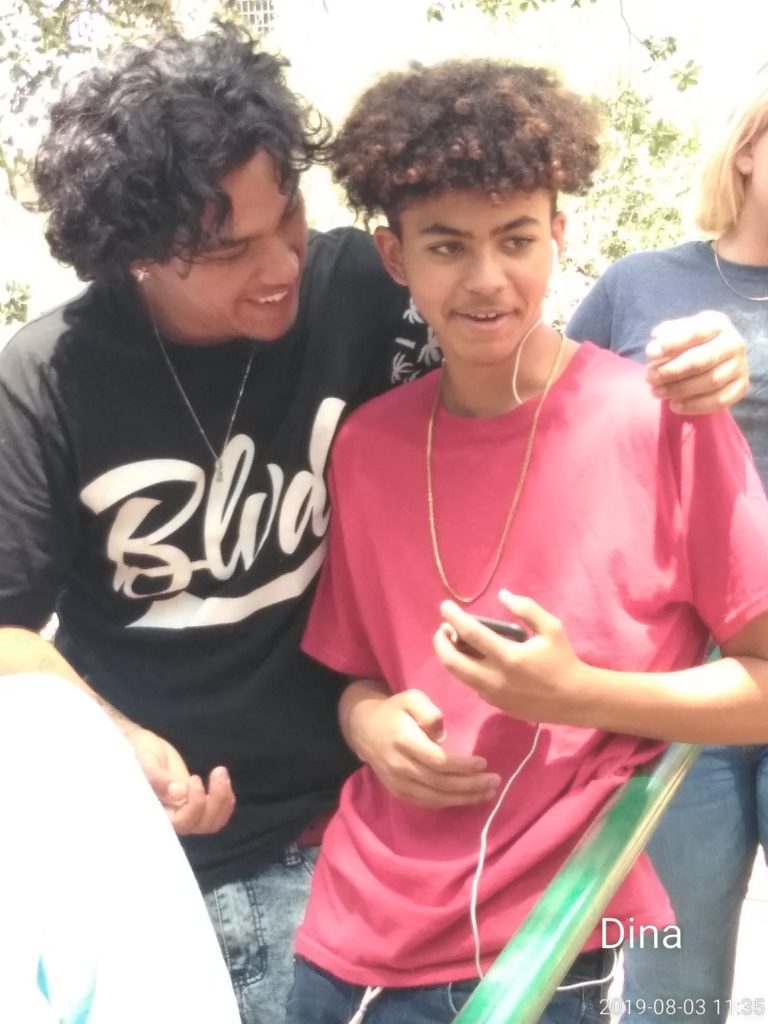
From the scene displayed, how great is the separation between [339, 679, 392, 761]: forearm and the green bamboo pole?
0.26 m

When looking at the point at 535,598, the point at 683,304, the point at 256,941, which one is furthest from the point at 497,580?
the point at 683,304

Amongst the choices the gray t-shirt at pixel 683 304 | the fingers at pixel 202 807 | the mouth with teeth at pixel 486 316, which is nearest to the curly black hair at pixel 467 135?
the mouth with teeth at pixel 486 316

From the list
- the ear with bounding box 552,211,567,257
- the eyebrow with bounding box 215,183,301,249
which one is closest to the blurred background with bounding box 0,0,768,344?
the eyebrow with bounding box 215,183,301,249

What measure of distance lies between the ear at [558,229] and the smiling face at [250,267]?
0.85 ft

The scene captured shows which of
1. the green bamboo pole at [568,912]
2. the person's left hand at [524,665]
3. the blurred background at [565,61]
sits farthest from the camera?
the blurred background at [565,61]

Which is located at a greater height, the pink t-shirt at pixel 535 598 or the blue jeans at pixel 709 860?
the pink t-shirt at pixel 535 598

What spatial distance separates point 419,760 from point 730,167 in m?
0.96

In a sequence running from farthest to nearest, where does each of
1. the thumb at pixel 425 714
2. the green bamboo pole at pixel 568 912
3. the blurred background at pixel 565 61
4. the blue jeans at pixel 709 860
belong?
1. the blurred background at pixel 565 61
2. the blue jeans at pixel 709 860
3. the thumb at pixel 425 714
4. the green bamboo pole at pixel 568 912

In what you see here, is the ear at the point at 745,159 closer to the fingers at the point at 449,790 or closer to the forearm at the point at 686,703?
the forearm at the point at 686,703

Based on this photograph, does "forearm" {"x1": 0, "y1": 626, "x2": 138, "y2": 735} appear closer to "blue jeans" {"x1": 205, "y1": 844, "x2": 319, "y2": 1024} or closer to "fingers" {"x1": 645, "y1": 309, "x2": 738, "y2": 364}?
"blue jeans" {"x1": 205, "y1": 844, "x2": 319, "y2": 1024}

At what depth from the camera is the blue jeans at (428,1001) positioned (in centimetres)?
92

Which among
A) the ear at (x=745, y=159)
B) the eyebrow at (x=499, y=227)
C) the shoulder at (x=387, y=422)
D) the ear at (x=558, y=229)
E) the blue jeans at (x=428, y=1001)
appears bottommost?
the blue jeans at (x=428, y=1001)

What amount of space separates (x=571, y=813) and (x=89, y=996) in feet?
1.41

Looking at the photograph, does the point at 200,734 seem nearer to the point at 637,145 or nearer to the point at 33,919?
the point at 33,919
